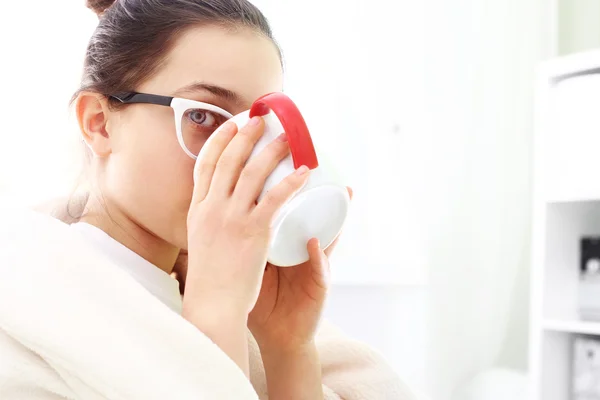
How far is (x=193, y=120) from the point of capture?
0.78 meters

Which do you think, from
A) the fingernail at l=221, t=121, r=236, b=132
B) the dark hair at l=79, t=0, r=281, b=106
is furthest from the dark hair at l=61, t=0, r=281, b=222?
the fingernail at l=221, t=121, r=236, b=132

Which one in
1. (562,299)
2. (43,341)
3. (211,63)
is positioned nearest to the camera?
(43,341)

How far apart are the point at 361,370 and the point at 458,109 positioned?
124 centimetres

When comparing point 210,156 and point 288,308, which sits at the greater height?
point 210,156

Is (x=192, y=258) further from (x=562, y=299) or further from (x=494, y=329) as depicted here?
(x=494, y=329)

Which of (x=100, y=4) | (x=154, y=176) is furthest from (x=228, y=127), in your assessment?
(x=100, y=4)

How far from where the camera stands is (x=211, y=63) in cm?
80

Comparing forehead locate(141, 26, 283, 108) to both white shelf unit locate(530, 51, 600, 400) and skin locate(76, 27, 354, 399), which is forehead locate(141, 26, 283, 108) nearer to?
skin locate(76, 27, 354, 399)

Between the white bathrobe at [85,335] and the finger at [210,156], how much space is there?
0.12 m

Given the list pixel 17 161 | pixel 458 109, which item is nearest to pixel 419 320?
pixel 458 109

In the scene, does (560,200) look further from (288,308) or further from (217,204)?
(217,204)

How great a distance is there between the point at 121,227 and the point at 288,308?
0.25m

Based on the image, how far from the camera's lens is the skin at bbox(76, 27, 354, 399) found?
2.24 ft

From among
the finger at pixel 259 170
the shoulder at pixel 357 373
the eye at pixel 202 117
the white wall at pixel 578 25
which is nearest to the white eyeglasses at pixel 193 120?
the eye at pixel 202 117
